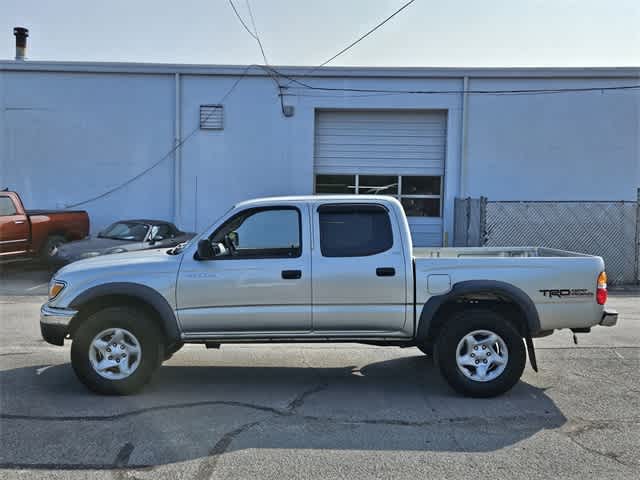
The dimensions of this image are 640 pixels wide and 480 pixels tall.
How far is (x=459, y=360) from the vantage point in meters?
5.45

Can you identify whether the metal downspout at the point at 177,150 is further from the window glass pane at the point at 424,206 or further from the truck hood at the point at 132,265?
the truck hood at the point at 132,265

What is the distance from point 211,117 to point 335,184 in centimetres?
406

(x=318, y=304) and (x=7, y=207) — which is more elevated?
(x=7, y=207)

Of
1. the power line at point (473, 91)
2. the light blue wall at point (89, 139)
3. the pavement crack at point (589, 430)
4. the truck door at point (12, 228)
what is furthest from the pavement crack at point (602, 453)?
the light blue wall at point (89, 139)

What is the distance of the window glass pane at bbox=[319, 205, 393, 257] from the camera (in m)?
5.57

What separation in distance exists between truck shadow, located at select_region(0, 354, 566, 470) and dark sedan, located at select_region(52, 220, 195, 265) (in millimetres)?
6641

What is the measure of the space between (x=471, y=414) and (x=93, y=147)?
48.8ft

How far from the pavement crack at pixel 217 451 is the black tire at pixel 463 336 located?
1.86 metres

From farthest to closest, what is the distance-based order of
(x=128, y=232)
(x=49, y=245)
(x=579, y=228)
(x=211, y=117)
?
1. (x=211, y=117)
2. (x=49, y=245)
3. (x=579, y=228)
4. (x=128, y=232)

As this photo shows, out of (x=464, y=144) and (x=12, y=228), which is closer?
(x=12, y=228)

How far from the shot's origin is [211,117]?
16.8 metres

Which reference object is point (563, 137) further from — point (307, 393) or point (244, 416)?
point (244, 416)

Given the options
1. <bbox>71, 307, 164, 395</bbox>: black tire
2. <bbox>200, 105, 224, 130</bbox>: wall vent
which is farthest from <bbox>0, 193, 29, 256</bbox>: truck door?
<bbox>71, 307, 164, 395</bbox>: black tire

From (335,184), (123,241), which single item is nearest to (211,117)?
(335,184)
